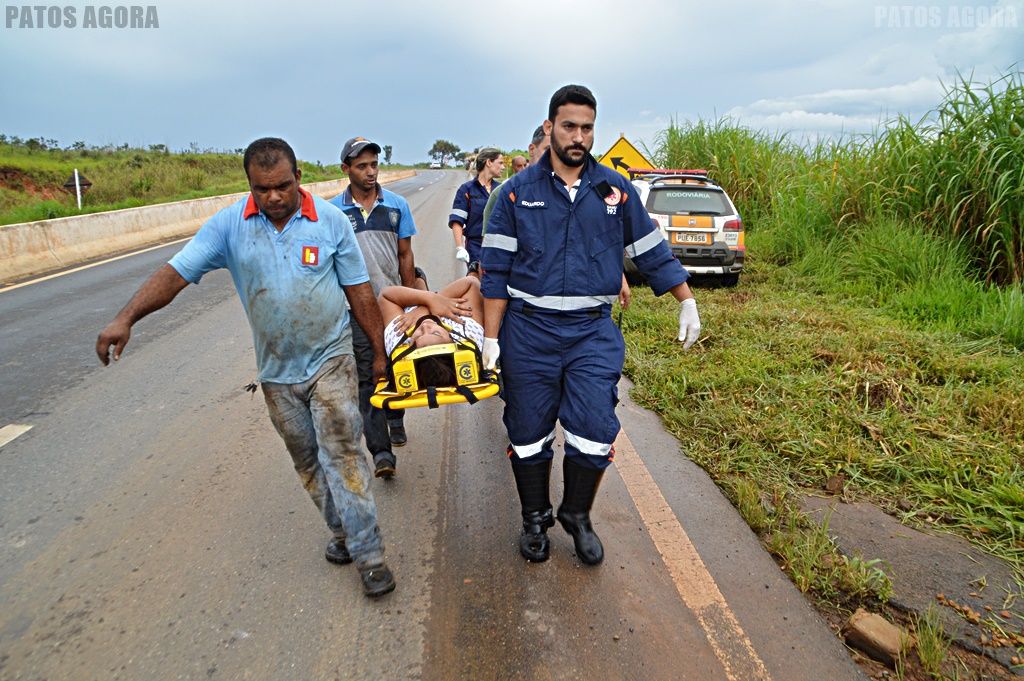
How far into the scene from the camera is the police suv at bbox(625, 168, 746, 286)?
28.6 ft

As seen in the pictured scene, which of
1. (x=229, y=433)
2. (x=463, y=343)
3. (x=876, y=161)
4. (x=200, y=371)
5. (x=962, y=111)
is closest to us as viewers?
(x=463, y=343)

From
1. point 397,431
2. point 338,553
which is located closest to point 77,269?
point 397,431

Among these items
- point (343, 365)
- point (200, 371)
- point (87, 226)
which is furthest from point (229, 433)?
point (87, 226)

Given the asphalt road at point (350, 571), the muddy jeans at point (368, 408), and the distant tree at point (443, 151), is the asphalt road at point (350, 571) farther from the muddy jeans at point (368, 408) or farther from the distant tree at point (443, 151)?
the distant tree at point (443, 151)

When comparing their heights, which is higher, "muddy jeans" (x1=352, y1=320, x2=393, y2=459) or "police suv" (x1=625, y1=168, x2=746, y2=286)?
"police suv" (x1=625, y1=168, x2=746, y2=286)

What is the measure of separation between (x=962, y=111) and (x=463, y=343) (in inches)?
266

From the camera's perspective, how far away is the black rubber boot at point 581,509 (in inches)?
119

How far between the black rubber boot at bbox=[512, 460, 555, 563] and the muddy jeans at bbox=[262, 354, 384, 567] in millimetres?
688

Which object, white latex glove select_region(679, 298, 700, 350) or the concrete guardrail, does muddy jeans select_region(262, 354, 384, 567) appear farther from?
the concrete guardrail

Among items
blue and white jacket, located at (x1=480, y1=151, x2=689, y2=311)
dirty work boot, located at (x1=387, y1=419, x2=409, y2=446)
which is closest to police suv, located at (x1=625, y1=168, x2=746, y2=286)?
dirty work boot, located at (x1=387, y1=419, x2=409, y2=446)

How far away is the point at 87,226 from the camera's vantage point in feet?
41.4

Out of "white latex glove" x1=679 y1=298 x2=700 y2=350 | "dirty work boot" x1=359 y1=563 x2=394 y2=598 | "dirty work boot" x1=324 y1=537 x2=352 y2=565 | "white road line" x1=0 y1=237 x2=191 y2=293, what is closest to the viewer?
"dirty work boot" x1=359 y1=563 x2=394 y2=598

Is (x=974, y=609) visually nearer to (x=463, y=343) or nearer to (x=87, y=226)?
(x=463, y=343)

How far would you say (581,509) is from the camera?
122 inches
